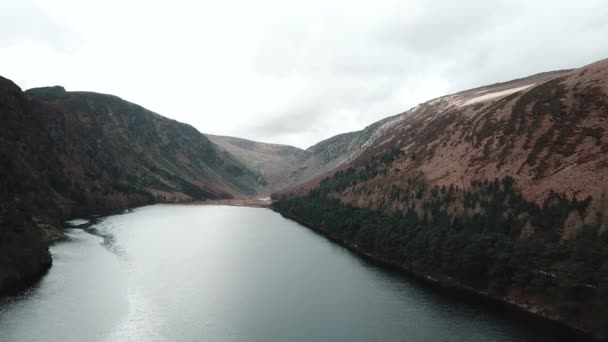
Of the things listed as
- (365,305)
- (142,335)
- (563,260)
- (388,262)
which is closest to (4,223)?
(142,335)

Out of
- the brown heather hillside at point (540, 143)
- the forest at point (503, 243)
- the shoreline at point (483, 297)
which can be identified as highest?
the brown heather hillside at point (540, 143)

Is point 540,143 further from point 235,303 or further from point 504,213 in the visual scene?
point 235,303

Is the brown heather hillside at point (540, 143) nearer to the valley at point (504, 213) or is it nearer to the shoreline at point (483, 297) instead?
the valley at point (504, 213)

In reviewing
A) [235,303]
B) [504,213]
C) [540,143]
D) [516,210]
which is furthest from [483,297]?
[540,143]

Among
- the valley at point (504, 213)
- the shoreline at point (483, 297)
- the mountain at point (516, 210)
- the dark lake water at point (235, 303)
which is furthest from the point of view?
the valley at point (504, 213)

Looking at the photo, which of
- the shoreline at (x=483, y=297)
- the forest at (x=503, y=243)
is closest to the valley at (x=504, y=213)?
the forest at (x=503, y=243)

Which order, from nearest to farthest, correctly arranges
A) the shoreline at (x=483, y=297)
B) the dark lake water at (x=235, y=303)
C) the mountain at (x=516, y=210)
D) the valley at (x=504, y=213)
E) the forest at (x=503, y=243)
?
1. the shoreline at (x=483, y=297)
2. the dark lake water at (x=235, y=303)
3. the forest at (x=503, y=243)
4. the mountain at (x=516, y=210)
5. the valley at (x=504, y=213)

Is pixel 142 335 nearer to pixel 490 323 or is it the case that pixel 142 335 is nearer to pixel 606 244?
pixel 490 323
